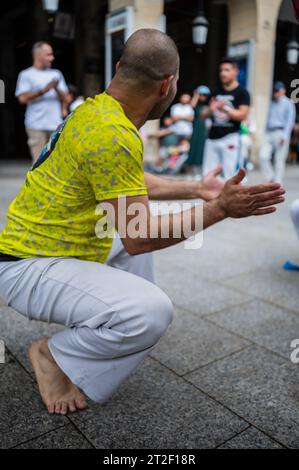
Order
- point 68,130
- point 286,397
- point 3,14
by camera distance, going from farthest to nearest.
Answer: point 3,14
point 286,397
point 68,130

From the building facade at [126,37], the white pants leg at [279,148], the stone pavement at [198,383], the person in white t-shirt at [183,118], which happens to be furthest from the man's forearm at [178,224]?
the person in white t-shirt at [183,118]

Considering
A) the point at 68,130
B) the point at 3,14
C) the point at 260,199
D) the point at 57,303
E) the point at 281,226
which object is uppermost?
the point at 3,14

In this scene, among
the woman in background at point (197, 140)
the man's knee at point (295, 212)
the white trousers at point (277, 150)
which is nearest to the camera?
the man's knee at point (295, 212)

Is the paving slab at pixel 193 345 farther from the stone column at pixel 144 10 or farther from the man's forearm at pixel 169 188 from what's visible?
the stone column at pixel 144 10

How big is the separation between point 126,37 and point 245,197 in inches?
322

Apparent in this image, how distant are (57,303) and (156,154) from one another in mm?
10925

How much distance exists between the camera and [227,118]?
605 cm

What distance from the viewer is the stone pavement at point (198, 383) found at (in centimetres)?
169

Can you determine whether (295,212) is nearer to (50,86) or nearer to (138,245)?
(138,245)

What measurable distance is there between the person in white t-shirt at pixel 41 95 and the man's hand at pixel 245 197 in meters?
4.54

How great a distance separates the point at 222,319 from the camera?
110 inches

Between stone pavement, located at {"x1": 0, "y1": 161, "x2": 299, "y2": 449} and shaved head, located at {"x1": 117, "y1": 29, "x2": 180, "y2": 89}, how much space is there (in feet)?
4.24
